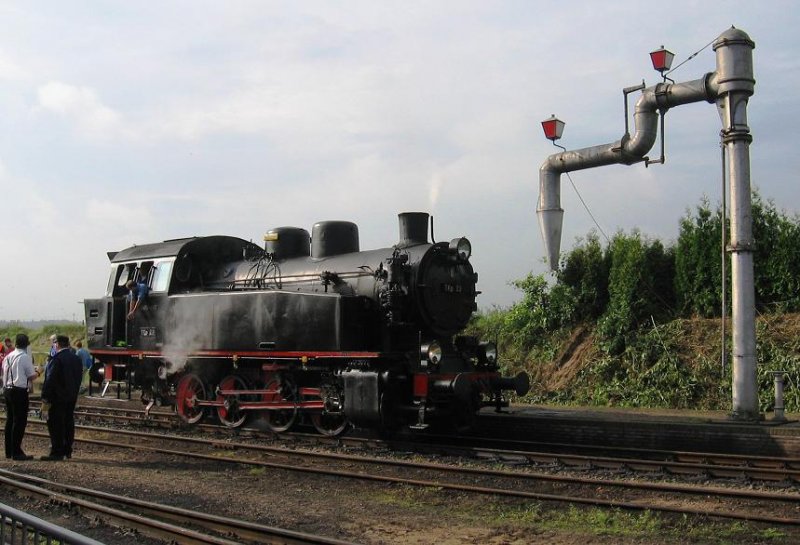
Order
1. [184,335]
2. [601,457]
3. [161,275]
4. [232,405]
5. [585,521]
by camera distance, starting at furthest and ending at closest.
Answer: [161,275]
[184,335]
[232,405]
[601,457]
[585,521]

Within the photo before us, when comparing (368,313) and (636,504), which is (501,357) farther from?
(636,504)

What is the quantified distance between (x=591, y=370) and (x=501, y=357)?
112 inches

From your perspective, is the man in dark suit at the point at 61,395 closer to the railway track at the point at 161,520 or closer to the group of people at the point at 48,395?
the group of people at the point at 48,395

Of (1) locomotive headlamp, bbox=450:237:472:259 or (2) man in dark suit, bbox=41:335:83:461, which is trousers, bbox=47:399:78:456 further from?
(1) locomotive headlamp, bbox=450:237:472:259

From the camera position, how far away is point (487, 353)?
11.6 metres

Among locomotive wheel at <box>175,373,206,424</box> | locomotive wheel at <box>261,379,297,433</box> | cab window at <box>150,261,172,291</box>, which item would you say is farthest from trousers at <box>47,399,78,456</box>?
cab window at <box>150,261,172,291</box>

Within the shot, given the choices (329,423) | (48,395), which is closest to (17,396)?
(48,395)

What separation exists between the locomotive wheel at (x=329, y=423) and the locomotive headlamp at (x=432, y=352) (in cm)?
166

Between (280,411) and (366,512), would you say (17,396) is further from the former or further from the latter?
(366,512)

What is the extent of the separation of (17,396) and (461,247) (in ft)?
20.7

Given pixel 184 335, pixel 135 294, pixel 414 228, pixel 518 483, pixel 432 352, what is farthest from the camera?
pixel 135 294

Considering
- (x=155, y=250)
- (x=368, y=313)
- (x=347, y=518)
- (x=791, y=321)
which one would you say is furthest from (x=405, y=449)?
(x=791, y=321)

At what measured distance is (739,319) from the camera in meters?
10.9

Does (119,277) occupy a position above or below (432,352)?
above
